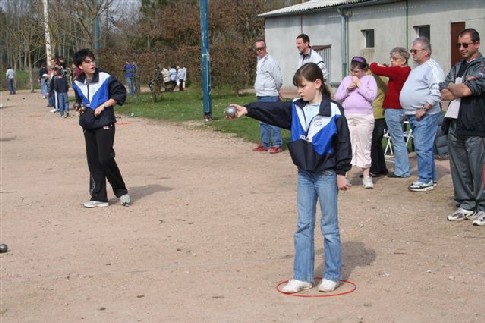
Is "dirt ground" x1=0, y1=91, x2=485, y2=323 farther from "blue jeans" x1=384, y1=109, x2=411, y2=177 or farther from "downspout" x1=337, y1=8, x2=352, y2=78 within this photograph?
"downspout" x1=337, y1=8, x2=352, y2=78

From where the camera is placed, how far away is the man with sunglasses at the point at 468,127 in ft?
27.6

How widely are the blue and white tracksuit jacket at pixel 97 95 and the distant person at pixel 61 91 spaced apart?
668 inches

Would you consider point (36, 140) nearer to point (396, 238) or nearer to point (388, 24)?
point (396, 238)

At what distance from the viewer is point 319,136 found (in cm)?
629

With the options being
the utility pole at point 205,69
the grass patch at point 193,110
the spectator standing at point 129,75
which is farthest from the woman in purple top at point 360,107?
the spectator standing at point 129,75

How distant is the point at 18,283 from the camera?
702cm

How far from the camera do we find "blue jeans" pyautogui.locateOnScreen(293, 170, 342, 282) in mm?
6383

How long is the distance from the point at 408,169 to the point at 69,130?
40.3ft

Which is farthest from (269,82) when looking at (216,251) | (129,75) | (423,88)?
(129,75)

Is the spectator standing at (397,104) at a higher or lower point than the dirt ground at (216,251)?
→ higher

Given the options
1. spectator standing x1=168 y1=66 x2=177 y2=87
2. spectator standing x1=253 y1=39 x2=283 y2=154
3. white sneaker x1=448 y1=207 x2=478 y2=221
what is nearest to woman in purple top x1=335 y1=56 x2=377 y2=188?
white sneaker x1=448 y1=207 x2=478 y2=221

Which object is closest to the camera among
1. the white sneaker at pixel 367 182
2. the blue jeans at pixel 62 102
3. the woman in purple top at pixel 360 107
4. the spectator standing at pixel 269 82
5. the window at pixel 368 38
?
the woman in purple top at pixel 360 107

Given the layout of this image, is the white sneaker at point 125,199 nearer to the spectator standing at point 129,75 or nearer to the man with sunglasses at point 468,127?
the man with sunglasses at point 468,127

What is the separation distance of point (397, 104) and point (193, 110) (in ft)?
50.5
